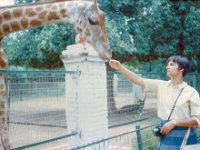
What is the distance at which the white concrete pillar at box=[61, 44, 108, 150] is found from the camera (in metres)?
4.88

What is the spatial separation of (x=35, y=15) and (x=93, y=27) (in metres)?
0.60

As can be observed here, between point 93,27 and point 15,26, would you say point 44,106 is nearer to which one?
point 15,26

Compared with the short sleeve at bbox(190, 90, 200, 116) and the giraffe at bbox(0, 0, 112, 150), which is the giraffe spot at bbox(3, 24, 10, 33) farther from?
the short sleeve at bbox(190, 90, 200, 116)

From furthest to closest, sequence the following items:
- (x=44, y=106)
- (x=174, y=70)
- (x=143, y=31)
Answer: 1. (x=143, y=31)
2. (x=44, y=106)
3. (x=174, y=70)

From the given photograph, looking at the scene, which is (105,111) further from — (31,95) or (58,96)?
(31,95)

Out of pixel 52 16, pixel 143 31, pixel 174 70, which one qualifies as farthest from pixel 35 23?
pixel 143 31

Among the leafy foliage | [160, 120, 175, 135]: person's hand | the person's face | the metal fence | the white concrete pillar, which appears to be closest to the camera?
[160, 120, 175, 135]: person's hand

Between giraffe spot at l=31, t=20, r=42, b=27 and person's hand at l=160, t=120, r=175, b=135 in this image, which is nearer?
person's hand at l=160, t=120, r=175, b=135

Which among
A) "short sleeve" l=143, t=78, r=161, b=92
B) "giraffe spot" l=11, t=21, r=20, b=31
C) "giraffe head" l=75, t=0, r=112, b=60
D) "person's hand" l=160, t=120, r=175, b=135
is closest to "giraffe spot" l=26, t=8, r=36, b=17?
"giraffe spot" l=11, t=21, r=20, b=31

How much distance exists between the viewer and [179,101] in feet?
9.87

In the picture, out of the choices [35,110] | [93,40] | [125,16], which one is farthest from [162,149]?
[125,16]

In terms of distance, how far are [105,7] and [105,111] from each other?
5946 millimetres

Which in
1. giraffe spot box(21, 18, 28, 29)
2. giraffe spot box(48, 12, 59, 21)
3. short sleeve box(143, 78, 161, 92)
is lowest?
short sleeve box(143, 78, 161, 92)

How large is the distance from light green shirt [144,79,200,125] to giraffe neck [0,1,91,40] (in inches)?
45.5
